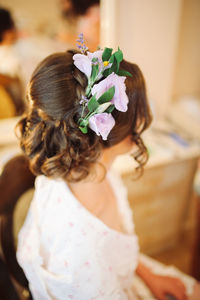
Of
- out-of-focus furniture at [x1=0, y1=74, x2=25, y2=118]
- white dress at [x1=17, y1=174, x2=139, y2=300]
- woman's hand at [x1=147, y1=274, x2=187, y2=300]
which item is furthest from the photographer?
out-of-focus furniture at [x1=0, y1=74, x2=25, y2=118]

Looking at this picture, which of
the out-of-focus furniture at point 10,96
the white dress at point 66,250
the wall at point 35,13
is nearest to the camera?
the white dress at point 66,250

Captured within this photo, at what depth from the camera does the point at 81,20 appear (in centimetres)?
127

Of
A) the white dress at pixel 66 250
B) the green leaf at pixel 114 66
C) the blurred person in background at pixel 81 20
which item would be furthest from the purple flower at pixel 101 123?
the blurred person in background at pixel 81 20

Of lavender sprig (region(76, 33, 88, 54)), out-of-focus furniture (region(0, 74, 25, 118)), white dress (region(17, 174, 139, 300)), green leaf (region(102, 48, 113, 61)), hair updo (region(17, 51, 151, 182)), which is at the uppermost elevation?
lavender sprig (region(76, 33, 88, 54))

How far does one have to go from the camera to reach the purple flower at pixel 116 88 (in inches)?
20.8

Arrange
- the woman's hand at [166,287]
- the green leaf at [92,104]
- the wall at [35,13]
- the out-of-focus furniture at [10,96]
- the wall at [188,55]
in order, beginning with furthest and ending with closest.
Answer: the wall at [188,55]
the out-of-focus furniture at [10,96]
the wall at [35,13]
the woman's hand at [166,287]
the green leaf at [92,104]

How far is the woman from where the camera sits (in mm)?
554

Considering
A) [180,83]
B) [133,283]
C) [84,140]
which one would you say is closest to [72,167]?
[84,140]

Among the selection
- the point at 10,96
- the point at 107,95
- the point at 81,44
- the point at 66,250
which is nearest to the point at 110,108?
the point at 107,95

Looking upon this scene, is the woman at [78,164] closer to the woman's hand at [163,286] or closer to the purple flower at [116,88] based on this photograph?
the purple flower at [116,88]

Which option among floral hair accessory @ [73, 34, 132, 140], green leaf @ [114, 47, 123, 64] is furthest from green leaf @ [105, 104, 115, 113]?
green leaf @ [114, 47, 123, 64]

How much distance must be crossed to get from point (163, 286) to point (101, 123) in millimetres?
653

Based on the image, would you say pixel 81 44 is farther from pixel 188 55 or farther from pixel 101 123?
pixel 188 55

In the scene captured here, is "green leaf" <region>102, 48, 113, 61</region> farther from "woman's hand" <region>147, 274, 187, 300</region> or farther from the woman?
"woman's hand" <region>147, 274, 187, 300</region>
